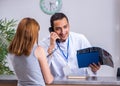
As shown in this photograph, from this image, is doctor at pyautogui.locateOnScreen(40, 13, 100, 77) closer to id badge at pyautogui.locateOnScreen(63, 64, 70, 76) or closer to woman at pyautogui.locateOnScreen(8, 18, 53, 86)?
id badge at pyautogui.locateOnScreen(63, 64, 70, 76)

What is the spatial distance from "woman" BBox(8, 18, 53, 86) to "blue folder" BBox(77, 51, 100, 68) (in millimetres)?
418

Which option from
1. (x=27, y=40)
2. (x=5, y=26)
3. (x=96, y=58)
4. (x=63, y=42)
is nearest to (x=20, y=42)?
(x=27, y=40)

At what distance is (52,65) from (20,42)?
0.82m

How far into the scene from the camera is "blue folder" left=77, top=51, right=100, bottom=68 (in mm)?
2057

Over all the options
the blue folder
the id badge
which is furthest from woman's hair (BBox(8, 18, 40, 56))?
the id badge

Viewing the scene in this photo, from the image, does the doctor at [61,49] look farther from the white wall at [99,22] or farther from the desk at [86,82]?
the white wall at [99,22]

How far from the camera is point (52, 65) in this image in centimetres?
257

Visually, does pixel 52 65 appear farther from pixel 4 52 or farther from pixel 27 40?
pixel 4 52

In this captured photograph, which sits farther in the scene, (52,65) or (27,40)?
(52,65)

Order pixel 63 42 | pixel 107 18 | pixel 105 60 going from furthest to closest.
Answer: pixel 107 18 → pixel 63 42 → pixel 105 60

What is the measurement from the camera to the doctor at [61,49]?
2.51m

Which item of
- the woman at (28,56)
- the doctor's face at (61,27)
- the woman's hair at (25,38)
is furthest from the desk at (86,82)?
the doctor's face at (61,27)

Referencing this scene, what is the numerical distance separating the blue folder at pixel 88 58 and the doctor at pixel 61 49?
0.27 m

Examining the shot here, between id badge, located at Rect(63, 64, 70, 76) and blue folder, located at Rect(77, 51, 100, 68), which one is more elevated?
blue folder, located at Rect(77, 51, 100, 68)
